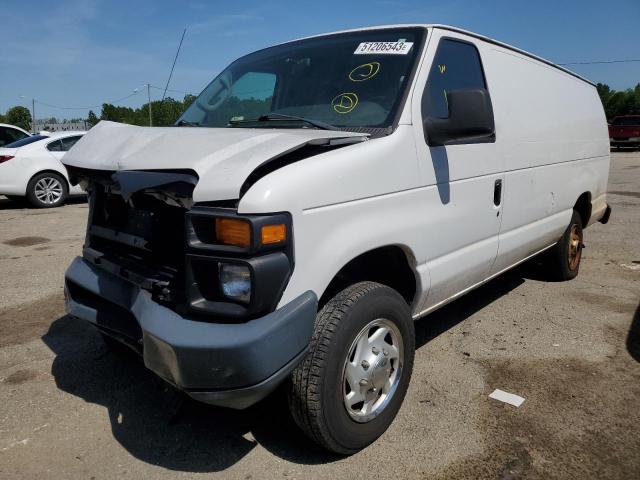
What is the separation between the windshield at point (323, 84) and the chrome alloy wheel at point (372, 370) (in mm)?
1087

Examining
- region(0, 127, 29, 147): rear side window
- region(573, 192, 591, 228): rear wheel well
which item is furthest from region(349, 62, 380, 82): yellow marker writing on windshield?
region(0, 127, 29, 147): rear side window

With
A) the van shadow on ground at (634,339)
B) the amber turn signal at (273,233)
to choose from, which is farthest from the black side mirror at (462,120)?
the van shadow on ground at (634,339)

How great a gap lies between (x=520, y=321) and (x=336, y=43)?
268 cm

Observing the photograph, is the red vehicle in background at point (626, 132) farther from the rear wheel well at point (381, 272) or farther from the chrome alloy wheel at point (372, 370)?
the chrome alloy wheel at point (372, 370)

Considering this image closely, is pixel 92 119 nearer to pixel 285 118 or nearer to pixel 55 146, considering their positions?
pixel 55 146

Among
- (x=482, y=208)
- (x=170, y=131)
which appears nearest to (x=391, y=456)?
(x=482, y=208)

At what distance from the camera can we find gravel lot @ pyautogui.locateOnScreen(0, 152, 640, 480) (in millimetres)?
2564

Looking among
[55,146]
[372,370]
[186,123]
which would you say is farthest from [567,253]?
[55,146]

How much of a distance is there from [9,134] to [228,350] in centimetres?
1345

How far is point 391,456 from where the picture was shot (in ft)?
8.63

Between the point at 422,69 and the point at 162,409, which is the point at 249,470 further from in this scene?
the point at 422,69

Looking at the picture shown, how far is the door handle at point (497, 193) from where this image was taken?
3603 millimetres

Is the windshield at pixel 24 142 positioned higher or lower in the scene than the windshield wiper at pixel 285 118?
lower

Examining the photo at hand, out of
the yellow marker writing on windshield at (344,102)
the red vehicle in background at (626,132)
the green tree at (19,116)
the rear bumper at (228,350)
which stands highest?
the green tree at (19,116)
